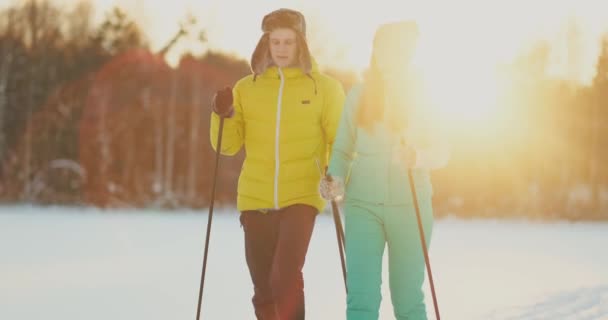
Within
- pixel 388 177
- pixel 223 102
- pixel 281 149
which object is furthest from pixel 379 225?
pixel 223 102

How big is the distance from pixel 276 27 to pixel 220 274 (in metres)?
5.03

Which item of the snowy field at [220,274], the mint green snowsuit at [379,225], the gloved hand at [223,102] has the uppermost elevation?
the gloved hand at [223,102]

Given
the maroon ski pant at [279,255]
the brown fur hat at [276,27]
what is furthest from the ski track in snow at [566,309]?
the brown fur hat at [276,27]

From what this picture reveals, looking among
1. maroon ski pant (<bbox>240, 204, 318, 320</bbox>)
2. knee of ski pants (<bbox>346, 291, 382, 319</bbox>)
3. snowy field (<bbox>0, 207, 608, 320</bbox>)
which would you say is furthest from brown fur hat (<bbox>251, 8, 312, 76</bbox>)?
snowy field (<bbox>0, 207, 608, 320</bbox>)

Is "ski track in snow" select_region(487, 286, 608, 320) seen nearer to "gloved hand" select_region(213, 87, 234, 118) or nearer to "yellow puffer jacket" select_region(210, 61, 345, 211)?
"yellow puffer jacket" select_region(210, 61, 345, 211)

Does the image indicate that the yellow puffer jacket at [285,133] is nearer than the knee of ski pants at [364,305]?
No

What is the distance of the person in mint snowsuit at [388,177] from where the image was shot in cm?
360

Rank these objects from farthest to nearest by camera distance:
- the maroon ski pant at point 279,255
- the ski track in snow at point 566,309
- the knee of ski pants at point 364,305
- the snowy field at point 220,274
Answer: the snowy field at point 220,274 < the ski track in snow at point 566,309 < the maroon ski pant at point 279,255 < the knee of ski pants at point 364,305

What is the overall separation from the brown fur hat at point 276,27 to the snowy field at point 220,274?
2310 mm

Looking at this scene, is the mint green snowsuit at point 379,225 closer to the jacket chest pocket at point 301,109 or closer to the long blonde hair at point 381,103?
the long blonde hair at point 381,103

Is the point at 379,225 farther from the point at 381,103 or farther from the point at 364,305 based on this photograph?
the point at 381,103

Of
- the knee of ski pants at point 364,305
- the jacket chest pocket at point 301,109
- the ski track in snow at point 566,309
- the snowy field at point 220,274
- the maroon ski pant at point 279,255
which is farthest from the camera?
the snowy field at point 220,274

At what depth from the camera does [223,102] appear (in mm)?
4117

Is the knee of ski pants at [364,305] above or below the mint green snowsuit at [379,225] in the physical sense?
below
